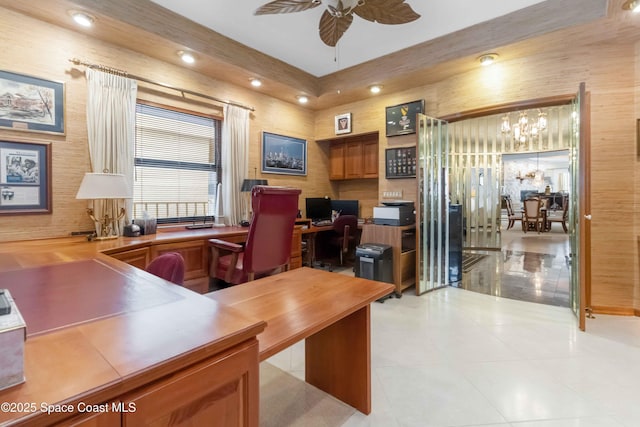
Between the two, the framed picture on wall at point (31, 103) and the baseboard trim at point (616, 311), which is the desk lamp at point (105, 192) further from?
the baseboard trim at point (616, 311)

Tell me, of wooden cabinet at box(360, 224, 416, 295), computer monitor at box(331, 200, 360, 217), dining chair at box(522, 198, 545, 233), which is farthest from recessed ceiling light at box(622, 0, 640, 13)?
dining chair at box(522, 198, 545, 233)

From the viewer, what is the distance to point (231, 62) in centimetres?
360

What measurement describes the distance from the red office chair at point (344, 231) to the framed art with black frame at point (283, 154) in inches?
48.8

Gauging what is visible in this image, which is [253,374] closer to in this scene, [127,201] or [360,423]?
[360,423]

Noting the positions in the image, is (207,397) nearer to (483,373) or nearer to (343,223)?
(483,373)

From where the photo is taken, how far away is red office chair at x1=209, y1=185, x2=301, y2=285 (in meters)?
2.59

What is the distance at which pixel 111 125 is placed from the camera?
10.1 ft

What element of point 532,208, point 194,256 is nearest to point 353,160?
point 194,256

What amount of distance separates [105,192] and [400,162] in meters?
3.66

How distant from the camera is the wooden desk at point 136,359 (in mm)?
591

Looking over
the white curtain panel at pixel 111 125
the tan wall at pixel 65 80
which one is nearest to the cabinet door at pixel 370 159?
the tan wall at pixel 65 80

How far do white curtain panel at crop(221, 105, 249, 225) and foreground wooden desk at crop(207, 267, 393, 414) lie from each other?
245cm

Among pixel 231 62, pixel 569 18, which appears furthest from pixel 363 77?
pixel 569 18

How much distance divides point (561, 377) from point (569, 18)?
310 cm
